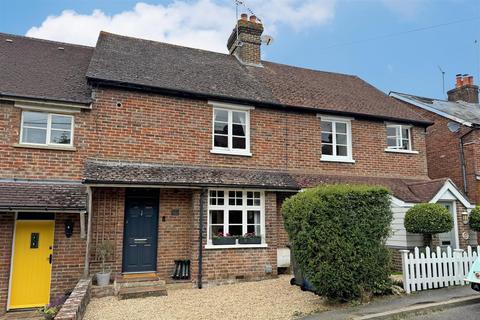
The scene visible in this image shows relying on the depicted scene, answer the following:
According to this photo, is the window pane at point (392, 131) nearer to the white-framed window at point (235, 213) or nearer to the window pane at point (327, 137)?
the window pane at point (327, 137)

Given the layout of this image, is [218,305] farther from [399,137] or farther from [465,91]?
[465,91]

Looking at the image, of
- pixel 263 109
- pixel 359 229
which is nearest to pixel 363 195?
pixel 359 229

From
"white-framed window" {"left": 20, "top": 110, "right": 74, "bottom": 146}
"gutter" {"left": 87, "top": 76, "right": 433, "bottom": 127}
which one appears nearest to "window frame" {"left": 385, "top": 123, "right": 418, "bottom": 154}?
"gutter" {"left": 87, "top": 76, "right": 433, "bottom": 127}

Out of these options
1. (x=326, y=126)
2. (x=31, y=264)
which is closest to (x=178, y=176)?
(x=31, y=264)

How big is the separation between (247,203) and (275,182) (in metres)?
1.14

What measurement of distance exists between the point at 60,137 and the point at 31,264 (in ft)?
11.9

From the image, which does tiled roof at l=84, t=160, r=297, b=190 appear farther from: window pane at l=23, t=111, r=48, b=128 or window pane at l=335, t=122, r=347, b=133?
window pane at l=335, t=122, r=347, b=133

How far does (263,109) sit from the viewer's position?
44.5 ft

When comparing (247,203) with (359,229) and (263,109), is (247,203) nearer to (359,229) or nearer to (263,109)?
(263,109)

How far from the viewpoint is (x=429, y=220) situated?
10758mm

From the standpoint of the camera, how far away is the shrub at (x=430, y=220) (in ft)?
35.2

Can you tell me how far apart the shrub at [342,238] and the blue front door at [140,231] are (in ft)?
16.5

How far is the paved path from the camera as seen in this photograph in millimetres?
7047

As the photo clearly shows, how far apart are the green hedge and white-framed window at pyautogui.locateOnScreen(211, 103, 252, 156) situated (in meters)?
5.58
